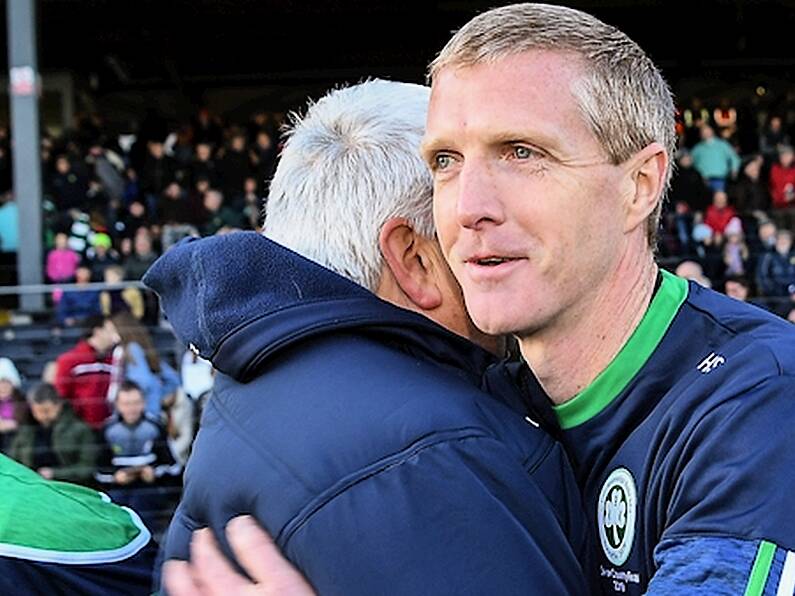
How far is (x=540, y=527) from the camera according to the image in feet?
4.20

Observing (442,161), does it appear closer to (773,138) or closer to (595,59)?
(595,59)

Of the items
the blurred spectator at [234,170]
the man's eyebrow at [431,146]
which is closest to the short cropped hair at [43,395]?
the blurred spectator at [234,170]

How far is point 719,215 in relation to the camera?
13289 millimetres

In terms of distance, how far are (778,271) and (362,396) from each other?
10533 mm

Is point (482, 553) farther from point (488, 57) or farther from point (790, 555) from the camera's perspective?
point (488, 57)

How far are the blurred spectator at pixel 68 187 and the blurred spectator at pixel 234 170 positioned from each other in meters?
1.55

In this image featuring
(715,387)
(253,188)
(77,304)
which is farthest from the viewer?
(253,188)

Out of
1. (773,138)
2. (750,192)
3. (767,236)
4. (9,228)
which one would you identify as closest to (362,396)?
(767,236)

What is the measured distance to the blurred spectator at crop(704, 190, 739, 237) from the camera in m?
13.1

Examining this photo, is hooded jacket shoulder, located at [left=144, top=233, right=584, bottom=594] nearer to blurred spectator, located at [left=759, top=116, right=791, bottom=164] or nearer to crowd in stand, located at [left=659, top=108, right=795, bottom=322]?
crowd in stand, located at [left=659, top=108, right=795, bottom=322]

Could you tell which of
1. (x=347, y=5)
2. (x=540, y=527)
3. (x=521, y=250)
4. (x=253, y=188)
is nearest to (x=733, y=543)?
(x=540, y=527)

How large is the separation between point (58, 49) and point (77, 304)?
1237 centimetres

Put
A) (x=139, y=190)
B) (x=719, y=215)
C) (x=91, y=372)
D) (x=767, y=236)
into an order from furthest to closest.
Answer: (x=139, y=190) < (x=719, y=215) < (x=767, y=236) < (x=91, y=372)

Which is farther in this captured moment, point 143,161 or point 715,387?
point 143,161
